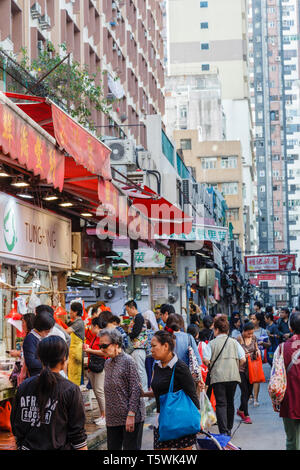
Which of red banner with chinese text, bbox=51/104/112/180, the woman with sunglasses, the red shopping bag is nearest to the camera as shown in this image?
the woman with sunglasses

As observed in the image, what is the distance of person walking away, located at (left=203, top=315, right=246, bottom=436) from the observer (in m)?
10.4

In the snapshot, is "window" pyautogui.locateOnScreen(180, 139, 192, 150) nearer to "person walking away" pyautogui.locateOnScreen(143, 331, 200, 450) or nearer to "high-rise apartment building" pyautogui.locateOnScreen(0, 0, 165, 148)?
"high-rise apartment building" pyautogui.locateOnScreen(0, 0, 165, 148)

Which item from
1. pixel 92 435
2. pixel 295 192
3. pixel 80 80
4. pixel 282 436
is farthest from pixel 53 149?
pixel 295 192

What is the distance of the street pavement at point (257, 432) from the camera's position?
10055mm

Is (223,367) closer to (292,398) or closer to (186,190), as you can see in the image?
(292,398)

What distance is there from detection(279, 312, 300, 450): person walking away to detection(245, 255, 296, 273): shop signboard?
46.1 m

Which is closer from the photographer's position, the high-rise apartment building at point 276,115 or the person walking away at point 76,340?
the person walking away at point 76,340

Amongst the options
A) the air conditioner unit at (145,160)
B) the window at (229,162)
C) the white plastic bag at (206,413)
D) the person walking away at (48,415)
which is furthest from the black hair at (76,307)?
the window at (229,162)

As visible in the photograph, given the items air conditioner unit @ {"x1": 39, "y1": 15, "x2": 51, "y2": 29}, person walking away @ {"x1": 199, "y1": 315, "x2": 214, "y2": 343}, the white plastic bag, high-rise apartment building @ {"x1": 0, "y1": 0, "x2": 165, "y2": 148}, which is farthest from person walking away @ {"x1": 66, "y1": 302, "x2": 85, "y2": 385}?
A: air conditioner unit @ {"x1": 39, "y1": 15, "x2": 51, "y2": 29}

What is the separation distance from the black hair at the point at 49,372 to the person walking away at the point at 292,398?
3343mm

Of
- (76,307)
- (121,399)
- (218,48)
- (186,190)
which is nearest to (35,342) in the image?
(121,399)

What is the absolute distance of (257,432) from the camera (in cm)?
1120

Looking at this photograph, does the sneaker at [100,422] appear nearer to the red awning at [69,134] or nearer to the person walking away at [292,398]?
the red awning at [69,134]

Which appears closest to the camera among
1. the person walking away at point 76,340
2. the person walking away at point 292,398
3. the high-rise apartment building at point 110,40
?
the person walking away at point 292,398
